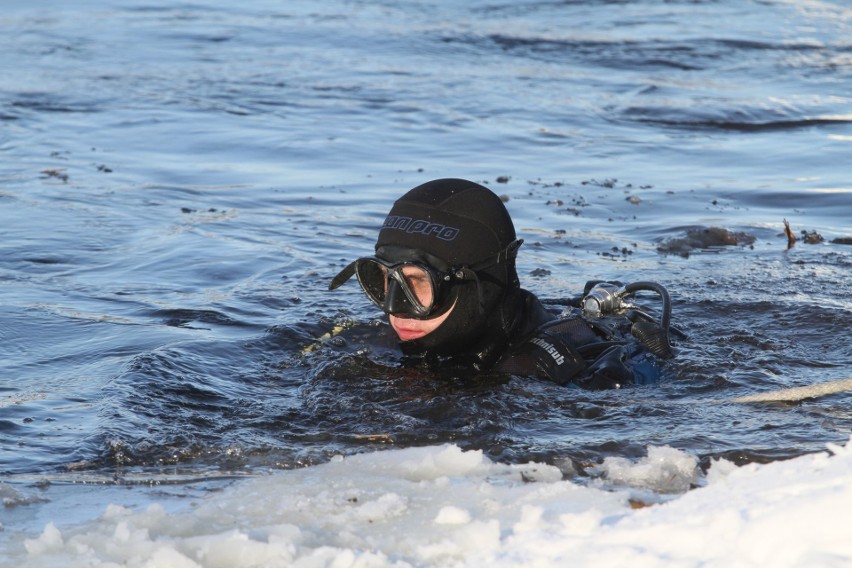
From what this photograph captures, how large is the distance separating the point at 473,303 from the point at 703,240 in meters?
3.26

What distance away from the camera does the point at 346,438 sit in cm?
425

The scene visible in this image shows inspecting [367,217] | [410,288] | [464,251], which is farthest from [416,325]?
[367,217]

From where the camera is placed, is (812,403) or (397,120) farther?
(397,120)

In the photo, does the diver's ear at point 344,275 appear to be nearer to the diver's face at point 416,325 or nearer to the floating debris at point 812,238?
the diver's face at point 416,325

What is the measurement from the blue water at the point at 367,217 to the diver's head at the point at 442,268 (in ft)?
0.83

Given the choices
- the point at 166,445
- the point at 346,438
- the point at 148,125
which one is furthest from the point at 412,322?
the point at 148,125

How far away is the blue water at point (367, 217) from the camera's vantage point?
4398mm

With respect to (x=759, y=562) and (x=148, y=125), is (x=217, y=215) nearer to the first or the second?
(x=148, y=125)

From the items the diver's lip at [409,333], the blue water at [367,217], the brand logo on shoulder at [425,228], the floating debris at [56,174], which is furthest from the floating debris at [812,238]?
the floating debris at [56,174]

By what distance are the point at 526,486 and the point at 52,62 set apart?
38.2ft

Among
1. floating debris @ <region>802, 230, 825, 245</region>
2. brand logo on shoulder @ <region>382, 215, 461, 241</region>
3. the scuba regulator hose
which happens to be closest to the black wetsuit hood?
brand logo on shoulder @ <region>382, 215, 461, 241</region>

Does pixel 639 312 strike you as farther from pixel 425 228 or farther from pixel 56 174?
pixel 56 174

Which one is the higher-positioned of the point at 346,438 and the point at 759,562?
the point at 759,562

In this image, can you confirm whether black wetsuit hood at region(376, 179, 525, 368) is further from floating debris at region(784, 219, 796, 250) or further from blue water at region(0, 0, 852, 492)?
floating debris at region(784, 219, 796, 250)
